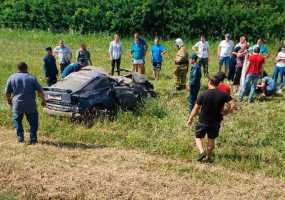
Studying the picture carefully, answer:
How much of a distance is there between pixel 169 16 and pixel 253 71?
14.9 m

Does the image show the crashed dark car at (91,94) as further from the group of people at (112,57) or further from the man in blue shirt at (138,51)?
the man in blue shirt at (138,51)

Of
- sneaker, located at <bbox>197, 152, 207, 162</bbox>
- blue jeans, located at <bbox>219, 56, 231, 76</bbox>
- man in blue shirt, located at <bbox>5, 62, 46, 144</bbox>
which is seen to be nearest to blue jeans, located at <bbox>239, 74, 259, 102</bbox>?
blue jeans, located at <bbox>219, 56, 231, 76</bbox>

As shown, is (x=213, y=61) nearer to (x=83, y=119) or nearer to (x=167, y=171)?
(x=83, y=119)

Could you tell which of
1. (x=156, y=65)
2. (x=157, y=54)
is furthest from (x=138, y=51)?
(x=156, y=65)

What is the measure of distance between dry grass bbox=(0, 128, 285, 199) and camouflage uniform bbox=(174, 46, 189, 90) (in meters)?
5.73

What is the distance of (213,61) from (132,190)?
1441 cm

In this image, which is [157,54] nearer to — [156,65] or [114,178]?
[156,65]

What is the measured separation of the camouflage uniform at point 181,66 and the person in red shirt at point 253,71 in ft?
6.47

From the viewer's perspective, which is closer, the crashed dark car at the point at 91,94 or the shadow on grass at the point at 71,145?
the shadow on grass at the point at 71,145

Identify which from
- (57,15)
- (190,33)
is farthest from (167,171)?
(57,15)

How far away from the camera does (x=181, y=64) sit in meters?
17.1

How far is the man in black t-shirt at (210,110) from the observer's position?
11.0 m

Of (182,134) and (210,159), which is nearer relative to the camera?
(210,159)

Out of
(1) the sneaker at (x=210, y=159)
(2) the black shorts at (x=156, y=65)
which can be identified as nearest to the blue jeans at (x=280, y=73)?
(2) the black shorts at (x=156, y=65)
